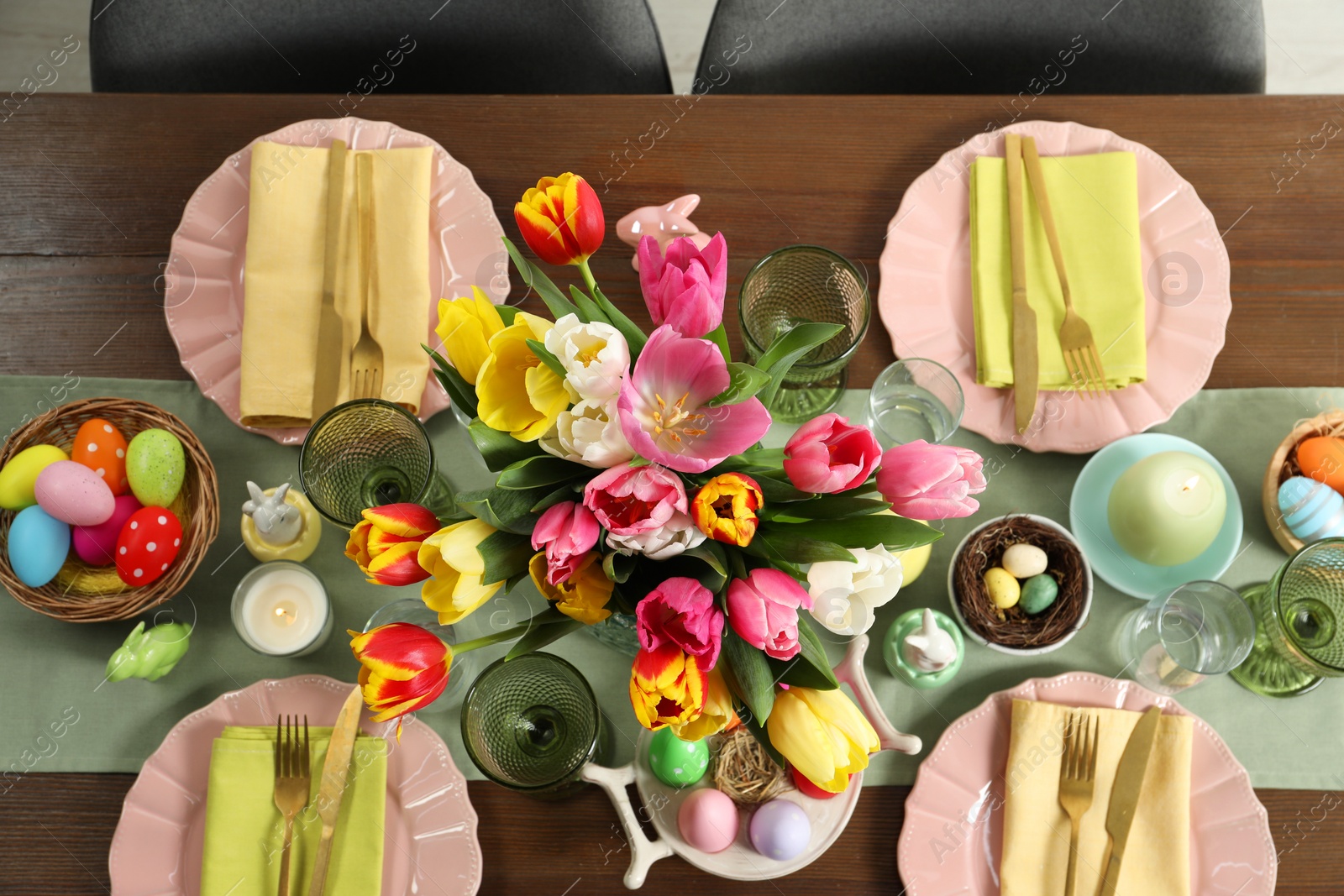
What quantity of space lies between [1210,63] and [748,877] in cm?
119

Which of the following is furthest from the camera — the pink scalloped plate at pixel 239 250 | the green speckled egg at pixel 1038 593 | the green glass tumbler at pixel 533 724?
the pink scalloped plate at pixel 239 250

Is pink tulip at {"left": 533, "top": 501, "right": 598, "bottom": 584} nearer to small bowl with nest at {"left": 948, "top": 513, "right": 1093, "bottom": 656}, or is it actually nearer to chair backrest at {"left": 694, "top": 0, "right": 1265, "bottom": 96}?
small bowl with nest at {"left": 948, "top": 513, "right": 1093, "bottom": 656}

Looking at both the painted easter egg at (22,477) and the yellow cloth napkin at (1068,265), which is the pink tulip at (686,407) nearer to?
the yellow cloth napkin at (1068,265)

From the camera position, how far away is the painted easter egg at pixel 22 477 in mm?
786

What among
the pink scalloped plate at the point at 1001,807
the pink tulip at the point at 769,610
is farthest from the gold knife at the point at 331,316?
the pink scalloped plate at the point at 1001,807

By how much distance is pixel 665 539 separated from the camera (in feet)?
1.41

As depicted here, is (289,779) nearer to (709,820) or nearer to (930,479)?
(709,820)

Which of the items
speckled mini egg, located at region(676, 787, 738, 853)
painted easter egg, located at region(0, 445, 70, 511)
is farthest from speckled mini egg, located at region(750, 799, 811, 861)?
painted easter egg, located at region(0, 445, 70, 511)

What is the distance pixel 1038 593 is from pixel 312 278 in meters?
0.78

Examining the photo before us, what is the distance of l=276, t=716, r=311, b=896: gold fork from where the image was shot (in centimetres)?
76

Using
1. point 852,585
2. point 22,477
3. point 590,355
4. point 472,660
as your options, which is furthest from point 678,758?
point 22,477

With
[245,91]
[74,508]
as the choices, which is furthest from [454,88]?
[74,508]

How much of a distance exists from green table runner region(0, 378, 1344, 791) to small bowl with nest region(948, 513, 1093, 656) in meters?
0.03

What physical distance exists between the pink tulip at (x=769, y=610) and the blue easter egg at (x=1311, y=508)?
2.06 feet
